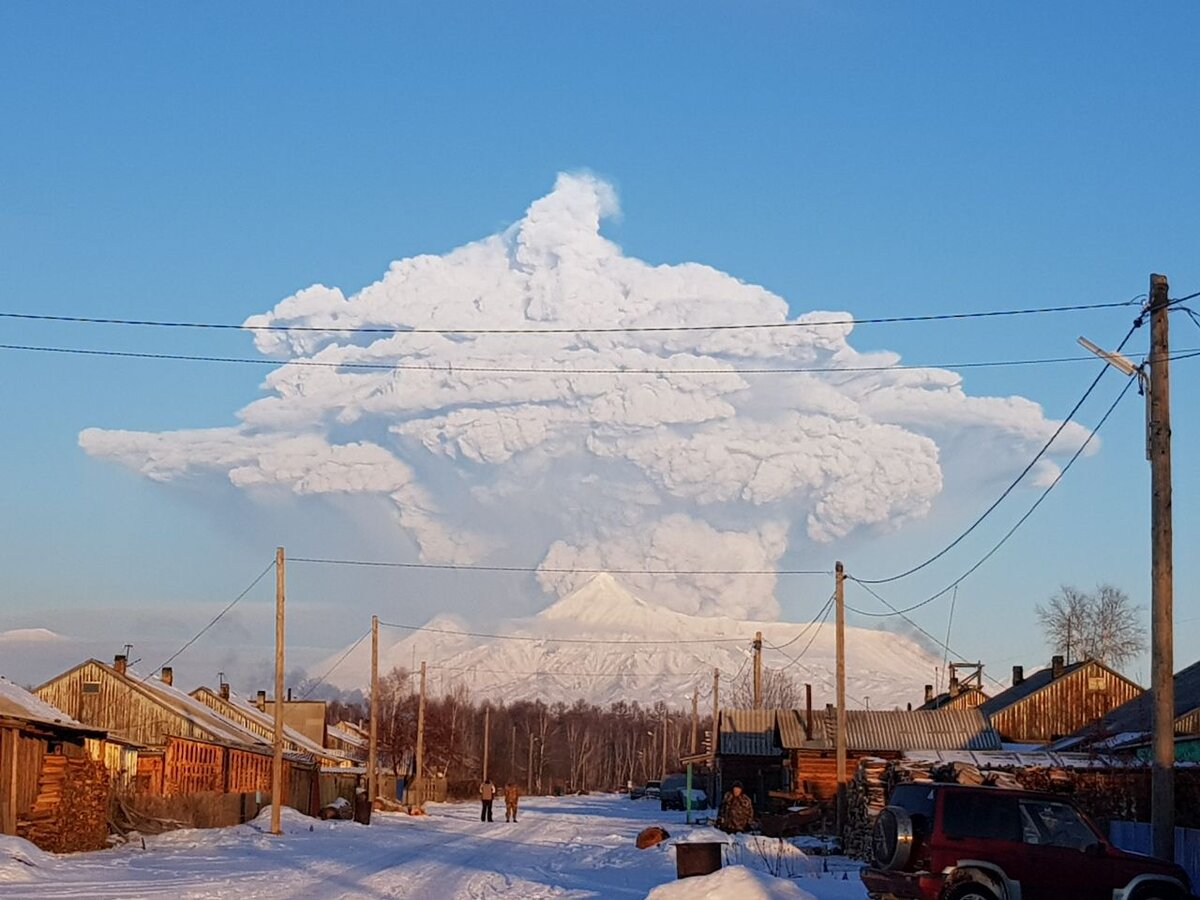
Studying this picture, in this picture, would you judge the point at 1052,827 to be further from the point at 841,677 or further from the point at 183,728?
the point at 183,728

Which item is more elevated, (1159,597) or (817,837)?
(1159,597)

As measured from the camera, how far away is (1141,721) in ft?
142

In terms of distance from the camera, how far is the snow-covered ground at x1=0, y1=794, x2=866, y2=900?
72.8 ft

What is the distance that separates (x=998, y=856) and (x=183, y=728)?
4709 cm

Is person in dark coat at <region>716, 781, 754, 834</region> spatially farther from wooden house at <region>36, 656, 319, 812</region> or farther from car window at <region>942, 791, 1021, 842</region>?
wooden house at <region>36, 656, 319, 812</region>

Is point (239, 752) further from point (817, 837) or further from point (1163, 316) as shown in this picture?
point (1163, 316)

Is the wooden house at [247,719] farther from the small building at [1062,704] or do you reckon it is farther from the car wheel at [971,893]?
the car wheel at [971,893]

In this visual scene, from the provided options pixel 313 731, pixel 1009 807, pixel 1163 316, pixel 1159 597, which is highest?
pixel 1163 316

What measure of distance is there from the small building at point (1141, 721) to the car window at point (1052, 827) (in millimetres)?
18479

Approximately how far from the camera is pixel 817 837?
46438 millimetres

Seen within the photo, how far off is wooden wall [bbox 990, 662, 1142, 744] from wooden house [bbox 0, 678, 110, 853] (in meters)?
41.9

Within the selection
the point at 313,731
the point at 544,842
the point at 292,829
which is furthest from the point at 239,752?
the point at 313,731

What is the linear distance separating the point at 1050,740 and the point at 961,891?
49.8 metres

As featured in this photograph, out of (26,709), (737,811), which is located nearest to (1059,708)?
(737,811)
